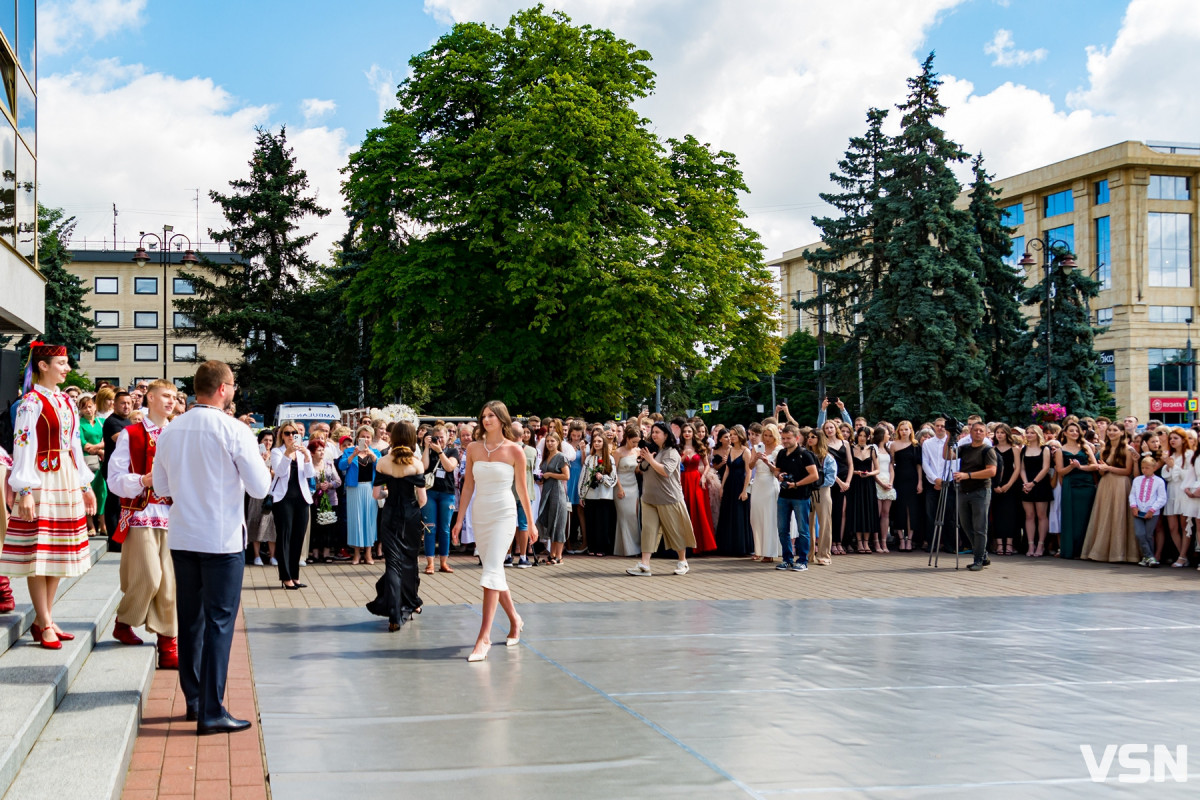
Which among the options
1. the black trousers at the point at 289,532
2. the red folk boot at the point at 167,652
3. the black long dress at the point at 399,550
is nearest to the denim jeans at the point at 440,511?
the black trousers at the point at 289,532

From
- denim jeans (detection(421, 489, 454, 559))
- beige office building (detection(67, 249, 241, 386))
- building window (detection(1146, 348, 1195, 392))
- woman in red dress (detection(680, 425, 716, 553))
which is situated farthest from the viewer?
beige office building (detection(67, 249, 241, 386))

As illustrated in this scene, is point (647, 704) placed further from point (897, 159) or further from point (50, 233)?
point (50, 233)

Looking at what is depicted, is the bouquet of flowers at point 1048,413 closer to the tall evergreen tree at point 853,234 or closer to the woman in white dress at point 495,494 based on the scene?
the tall evergreen tree at point 853,234

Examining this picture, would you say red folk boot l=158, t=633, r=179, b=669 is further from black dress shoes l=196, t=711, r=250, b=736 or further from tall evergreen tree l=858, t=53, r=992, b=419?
tall evergreen tree l=858, t=53, r=992, b=419

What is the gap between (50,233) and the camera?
5741 centimetres

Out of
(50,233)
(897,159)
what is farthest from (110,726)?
(50,233)

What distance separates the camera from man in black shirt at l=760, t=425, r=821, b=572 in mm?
15586

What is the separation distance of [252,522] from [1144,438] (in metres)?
13.1

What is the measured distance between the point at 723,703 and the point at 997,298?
40.3 m

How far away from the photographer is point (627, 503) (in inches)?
685

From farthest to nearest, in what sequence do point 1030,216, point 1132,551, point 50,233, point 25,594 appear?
point 1030,216 < point 50,233 < point 1132,551 < point 25,594

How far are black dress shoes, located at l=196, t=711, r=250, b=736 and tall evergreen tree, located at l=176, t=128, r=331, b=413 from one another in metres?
43.7

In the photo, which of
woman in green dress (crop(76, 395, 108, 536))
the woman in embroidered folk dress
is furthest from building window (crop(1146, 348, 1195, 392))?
the woman in embroidered folk dress

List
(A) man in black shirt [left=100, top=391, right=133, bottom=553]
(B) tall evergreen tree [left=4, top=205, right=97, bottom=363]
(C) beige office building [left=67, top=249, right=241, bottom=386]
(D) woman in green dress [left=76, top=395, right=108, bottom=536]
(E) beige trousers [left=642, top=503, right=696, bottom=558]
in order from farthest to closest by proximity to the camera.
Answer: (C) beige office building [left=67, top=249, right=241, bottom=386]
(B) tall evergreen tree [left=4, top=205, right=97, bottom=363]
(E) beige trousers [left=642, top=503, right=696, bottom=558]
(D) woman in green dress [left=76, top=395, right=108, bottom=536]
(A) man in black shirt [left=100, top=391, right=133, bottom=553]
